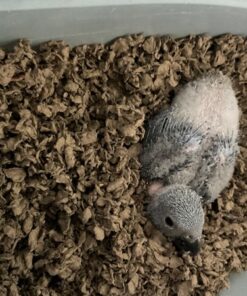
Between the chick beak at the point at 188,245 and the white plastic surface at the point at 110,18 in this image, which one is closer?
the white plastic surface at the point at 110,18

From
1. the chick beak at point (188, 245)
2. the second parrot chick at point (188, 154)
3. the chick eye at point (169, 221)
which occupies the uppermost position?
the second parrot chick at point (188, 154)

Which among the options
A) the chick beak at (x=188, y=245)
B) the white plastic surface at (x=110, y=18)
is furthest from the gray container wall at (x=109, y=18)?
the chick beak at (x=188, y=245)

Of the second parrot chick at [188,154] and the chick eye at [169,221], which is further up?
the second parrot chick at [188,154]

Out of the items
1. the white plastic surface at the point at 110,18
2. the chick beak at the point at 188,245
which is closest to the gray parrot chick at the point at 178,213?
the chick beak at the point at 188,245

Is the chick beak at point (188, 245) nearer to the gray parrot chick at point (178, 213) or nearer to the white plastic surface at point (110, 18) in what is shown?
the gray parrot chick at point (178, 213)

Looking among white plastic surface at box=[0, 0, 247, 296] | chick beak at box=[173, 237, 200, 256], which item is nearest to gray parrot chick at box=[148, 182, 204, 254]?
chick beak at box=[173, 237, 200, 256]

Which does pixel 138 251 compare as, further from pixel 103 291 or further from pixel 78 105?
pixel 78 105

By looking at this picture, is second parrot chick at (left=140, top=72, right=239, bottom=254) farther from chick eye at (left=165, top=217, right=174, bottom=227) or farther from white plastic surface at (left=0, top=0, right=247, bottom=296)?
white plastic surface at (left=0, top=0, right=247, bottom=296)
